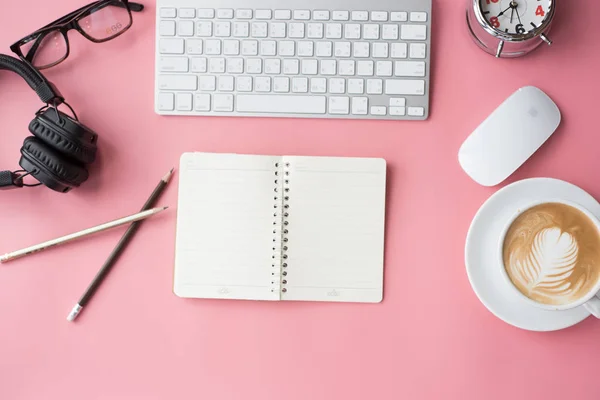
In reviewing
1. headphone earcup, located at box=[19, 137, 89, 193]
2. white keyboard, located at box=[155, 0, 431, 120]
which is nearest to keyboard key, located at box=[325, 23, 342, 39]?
white keyboard, located at box=[155, 0, 431, 120]

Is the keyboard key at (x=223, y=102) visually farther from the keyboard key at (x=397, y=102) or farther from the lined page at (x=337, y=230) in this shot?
the keyboard key at (x=397, y=102)

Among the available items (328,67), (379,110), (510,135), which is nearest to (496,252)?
(510,135)

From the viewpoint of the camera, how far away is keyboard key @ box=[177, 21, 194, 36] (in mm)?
819

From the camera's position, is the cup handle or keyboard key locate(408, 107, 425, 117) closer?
the cup handle

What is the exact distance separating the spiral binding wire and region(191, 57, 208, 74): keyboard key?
0.19 meters

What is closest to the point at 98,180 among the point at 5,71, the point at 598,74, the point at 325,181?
the point at 5,71

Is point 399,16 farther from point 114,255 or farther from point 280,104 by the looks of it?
point 114,255

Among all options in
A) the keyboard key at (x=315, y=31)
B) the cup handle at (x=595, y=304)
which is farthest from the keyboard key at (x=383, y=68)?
the cup handle at (x=595, y=304)

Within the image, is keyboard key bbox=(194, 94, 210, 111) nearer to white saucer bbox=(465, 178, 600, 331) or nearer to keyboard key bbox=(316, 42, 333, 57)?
keyboard key bbox=(316, 42, 333, 57)

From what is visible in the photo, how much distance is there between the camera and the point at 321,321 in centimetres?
83

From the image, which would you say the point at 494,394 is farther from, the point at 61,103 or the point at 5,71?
the point at 5,71

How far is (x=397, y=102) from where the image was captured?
0.81 meters

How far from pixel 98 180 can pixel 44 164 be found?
0.32 feet

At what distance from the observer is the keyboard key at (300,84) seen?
2.68 ft
